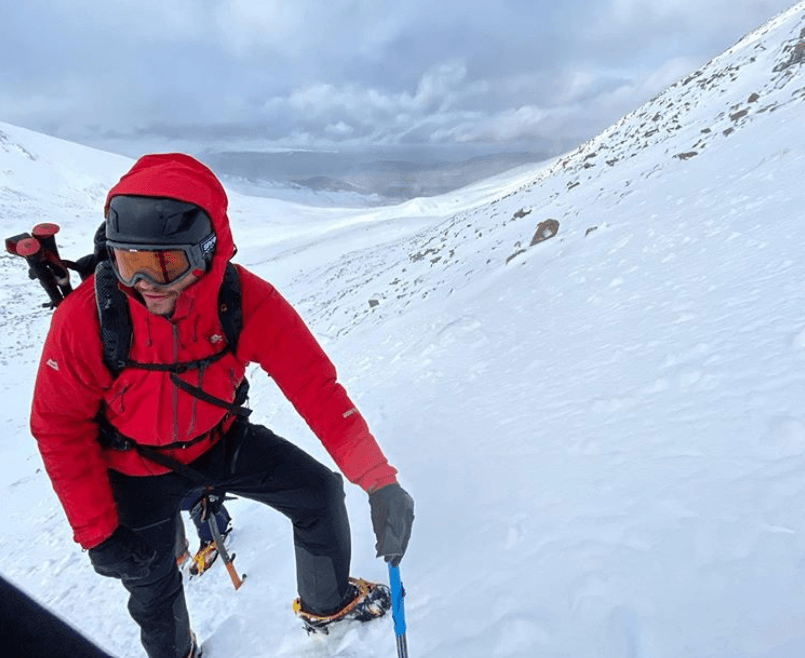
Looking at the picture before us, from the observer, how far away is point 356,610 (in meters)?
2.84

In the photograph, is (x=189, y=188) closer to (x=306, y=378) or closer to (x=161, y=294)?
(x=161, y=294)

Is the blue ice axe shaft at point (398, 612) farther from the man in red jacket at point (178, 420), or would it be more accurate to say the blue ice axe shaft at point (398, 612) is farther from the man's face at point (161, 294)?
the man's face at point (161, 294)

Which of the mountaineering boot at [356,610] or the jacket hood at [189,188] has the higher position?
the jacket hood at [189,188]

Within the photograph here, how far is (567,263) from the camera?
8.49 m

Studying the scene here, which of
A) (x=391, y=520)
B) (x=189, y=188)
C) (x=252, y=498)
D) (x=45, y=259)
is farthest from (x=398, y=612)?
(x=45, y=259)

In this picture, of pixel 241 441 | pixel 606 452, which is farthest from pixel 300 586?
pixel 606 452

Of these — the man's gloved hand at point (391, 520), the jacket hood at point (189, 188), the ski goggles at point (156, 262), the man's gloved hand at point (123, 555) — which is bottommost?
the man's gloved hand at point (391, 520)

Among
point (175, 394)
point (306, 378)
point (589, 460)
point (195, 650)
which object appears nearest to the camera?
point (175, 394)

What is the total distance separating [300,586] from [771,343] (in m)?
3.31

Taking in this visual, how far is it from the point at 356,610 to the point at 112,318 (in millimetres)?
1982

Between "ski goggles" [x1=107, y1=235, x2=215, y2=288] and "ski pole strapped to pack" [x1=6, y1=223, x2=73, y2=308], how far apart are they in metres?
0.51

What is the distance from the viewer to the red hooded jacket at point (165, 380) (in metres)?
2.17

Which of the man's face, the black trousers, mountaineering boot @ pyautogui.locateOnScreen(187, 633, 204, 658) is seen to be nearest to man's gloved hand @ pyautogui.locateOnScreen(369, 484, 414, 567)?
the black trousers

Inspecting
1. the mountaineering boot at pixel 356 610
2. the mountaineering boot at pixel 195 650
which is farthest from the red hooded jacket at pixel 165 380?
the mountaineering boot at pixel 195 650
